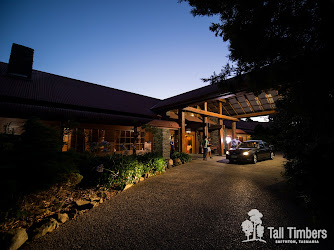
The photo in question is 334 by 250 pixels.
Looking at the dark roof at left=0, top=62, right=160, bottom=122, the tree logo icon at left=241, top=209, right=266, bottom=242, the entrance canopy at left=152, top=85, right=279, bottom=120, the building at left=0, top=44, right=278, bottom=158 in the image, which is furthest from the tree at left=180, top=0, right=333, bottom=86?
the dark roof at left=0, top=62, right=160, bottom=122

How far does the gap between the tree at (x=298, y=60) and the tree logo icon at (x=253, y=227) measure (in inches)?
39.9

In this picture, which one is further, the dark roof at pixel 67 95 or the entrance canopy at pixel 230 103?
the entrance canopy at pixel 230 103

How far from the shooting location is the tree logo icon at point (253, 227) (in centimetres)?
242

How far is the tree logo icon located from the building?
13.4ft

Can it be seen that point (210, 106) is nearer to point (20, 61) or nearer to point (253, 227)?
point (253, 227)

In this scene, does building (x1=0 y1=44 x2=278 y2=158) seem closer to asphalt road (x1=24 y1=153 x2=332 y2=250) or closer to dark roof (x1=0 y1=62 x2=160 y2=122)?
dark roof (x1=0 y1=62 x2=160 y2=122)

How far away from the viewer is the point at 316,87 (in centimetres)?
293

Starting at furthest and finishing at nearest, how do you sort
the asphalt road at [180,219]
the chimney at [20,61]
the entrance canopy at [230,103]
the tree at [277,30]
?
the entrance canopy at [230,103], the chimney at [20,61], the tree at [277,30], the asphalt road at [180,219]

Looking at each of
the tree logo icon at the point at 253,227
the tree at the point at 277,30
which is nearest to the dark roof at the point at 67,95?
the tree at the point at 277,30

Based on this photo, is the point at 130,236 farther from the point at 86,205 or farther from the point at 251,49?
the point at 251,49

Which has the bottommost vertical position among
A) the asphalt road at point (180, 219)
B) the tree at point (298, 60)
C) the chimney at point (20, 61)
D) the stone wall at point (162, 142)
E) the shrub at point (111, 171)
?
the asphalt road at point (180, 219)

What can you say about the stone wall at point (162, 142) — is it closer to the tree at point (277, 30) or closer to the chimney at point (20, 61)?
the tree at point (277, 30)

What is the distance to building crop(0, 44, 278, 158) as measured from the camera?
20.4 ft

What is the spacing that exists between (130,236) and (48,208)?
218 centimetres
